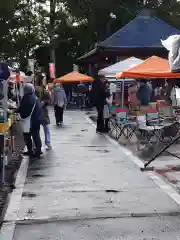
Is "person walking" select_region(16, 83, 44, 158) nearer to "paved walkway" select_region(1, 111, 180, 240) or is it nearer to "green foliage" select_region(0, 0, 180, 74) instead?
"paved walkway" select_region(1, 111, 180, 240)

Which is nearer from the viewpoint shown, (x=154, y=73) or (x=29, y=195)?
(x=29, y=195)

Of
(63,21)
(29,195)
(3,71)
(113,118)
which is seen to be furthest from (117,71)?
(63,21)

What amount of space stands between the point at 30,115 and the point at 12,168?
158 centimetres

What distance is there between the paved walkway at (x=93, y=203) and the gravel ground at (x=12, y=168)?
0.27 meters

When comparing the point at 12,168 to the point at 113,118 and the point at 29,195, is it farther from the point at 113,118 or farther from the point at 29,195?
the point at 113,118

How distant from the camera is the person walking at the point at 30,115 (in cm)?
1159

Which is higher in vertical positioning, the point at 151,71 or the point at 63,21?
the point at 63,21

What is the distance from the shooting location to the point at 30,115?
Result: 11.6m

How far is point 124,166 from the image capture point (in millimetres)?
10602

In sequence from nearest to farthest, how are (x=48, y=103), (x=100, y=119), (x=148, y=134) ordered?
(x=148, y=134) < (x=48, y=103) < (x=100, y=119)

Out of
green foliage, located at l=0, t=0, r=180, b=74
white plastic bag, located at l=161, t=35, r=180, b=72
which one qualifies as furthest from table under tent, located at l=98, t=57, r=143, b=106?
green foliage, located at l=0, t=0, r=180, b=74

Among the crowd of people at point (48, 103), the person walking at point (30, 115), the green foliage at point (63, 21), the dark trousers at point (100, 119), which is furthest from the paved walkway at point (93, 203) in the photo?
the green foliage at point (63, 21)

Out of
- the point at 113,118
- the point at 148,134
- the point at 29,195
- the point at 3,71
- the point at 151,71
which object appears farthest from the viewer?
the point at 113,118

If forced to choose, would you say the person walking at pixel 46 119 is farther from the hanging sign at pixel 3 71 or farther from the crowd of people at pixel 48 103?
the hanging sign at pixel 3 71
